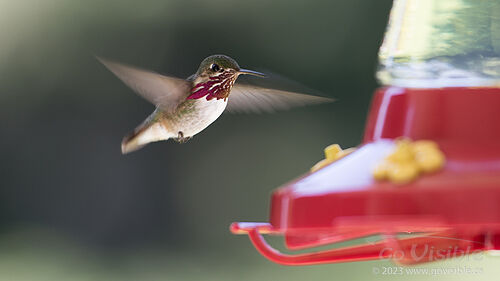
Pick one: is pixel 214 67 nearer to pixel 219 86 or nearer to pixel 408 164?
pixel 219 86

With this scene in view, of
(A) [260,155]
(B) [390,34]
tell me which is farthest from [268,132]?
(B) [390,34]

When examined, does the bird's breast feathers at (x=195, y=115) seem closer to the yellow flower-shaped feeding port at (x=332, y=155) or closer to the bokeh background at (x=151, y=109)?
the yellow flower-shaped feeding port at (x=332, y=155)

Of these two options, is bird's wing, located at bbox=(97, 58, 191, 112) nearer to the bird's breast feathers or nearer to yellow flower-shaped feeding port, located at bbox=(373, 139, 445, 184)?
the bird's breast feathers

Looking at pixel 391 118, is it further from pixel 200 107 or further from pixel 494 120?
Result: pixel 200 107

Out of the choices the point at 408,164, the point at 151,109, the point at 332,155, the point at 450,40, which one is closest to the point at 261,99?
the point at 332,155

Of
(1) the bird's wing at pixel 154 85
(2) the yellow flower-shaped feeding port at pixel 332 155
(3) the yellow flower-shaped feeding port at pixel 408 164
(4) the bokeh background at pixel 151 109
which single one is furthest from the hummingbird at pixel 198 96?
(4) the bokeh background at pixel 151 109

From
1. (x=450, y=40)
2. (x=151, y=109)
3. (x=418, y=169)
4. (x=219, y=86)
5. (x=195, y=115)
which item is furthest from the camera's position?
(x=151, y=109)
